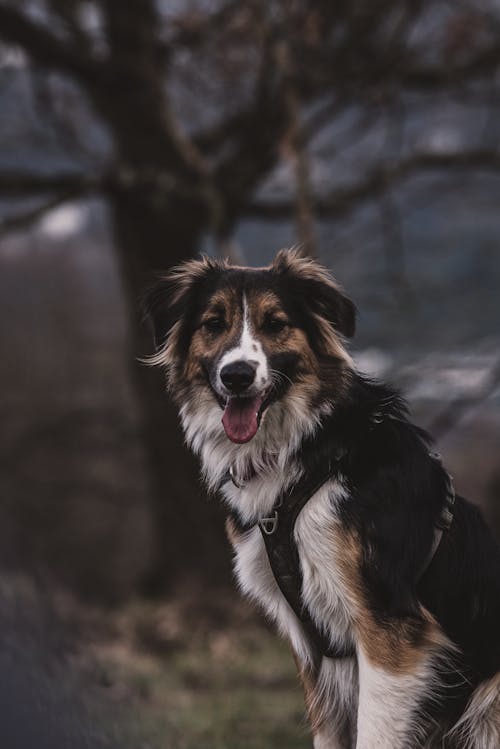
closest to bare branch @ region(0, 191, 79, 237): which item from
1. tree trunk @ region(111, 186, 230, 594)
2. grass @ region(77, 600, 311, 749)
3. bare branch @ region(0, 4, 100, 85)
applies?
tree trunk @ region(111, 186, 230, 594)

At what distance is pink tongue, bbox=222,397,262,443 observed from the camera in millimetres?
3363

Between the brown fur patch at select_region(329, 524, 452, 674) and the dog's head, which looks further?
the dog's head

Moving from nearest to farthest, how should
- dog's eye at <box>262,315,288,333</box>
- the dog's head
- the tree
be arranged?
the dog's head < dog's eye at <box>262,315,288,333</box> < the tree

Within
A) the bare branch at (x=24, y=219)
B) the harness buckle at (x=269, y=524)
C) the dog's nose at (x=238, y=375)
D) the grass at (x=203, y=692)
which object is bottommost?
the grass at (x=203, y=692)

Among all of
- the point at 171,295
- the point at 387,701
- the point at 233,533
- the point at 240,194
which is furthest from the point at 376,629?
the point at 240,194

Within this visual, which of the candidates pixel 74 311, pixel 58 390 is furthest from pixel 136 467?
pixel 74 311

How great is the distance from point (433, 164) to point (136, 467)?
839 centimetres

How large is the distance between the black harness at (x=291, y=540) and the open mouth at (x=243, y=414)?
0.27 m

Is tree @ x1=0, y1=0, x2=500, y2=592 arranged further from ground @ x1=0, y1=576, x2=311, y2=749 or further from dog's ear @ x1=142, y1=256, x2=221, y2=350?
dog's ear @ x1=142, y1=256, x2=221, y2=350

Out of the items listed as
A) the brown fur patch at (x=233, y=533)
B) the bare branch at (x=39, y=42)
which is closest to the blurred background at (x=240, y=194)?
the bare branch at (x=39, y=42)

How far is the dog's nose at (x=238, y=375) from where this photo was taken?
329cm

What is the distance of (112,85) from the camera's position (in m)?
9.70

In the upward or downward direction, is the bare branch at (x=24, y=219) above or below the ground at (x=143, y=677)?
above

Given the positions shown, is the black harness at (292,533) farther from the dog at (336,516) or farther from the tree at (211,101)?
the tree at (211,101)
